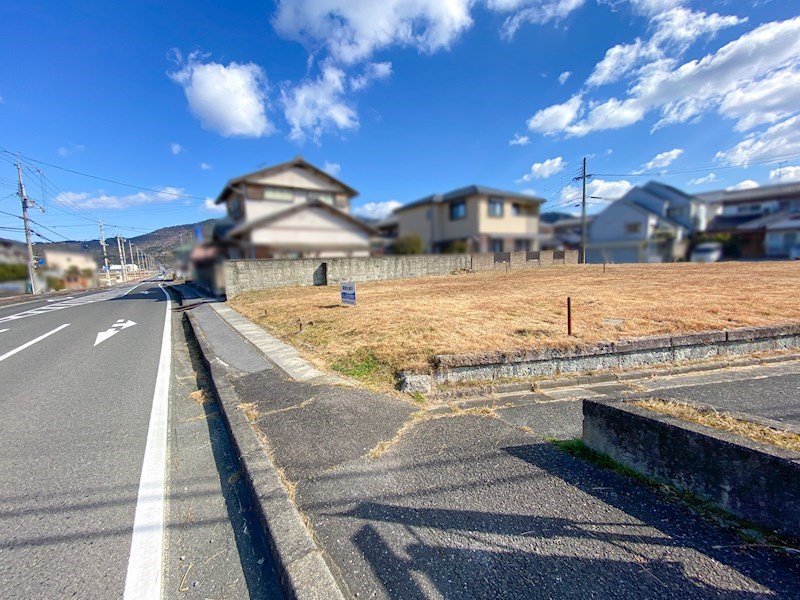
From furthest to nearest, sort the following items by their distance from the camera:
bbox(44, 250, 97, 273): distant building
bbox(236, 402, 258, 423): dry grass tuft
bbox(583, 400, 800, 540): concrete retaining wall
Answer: bbox(44, 250, 97, 273): distant building
bbox(236, 402, 258, 423): dry grass tuft
bbox(583, 400, 800, 540): concrete retaining wall

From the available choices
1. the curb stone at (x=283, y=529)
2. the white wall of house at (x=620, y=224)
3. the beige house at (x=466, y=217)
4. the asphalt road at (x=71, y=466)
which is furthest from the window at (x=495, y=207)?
the asphalt road at (x=71, y=466)

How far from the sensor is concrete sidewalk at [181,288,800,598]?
150cm

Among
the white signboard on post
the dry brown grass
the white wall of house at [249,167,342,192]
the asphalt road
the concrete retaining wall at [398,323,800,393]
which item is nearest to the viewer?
the asphalt road

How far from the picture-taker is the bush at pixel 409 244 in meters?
3.44

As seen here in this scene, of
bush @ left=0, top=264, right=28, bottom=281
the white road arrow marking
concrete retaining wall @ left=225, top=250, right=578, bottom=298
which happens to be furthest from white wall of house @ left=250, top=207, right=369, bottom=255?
bush @ left=0, top=264, right=28, bottom=281

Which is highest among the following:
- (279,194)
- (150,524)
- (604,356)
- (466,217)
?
(279,194)

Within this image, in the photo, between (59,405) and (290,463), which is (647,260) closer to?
(290,463)

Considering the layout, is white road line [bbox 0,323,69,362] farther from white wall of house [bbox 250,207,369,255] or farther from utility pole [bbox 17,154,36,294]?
utility pole [bbox 17,154,36,294]

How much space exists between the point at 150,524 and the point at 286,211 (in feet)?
23.3

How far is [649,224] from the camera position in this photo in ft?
9.89

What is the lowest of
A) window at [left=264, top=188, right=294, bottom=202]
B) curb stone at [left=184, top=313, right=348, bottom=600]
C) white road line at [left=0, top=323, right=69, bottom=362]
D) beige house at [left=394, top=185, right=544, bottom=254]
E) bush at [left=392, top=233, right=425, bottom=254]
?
curb stone at [left=184, top=313, right=348, bottom=600]

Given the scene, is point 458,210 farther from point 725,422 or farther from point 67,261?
point 67,261

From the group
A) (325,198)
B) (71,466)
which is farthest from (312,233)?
(71,466)

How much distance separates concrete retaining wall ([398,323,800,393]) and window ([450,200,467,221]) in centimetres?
167
